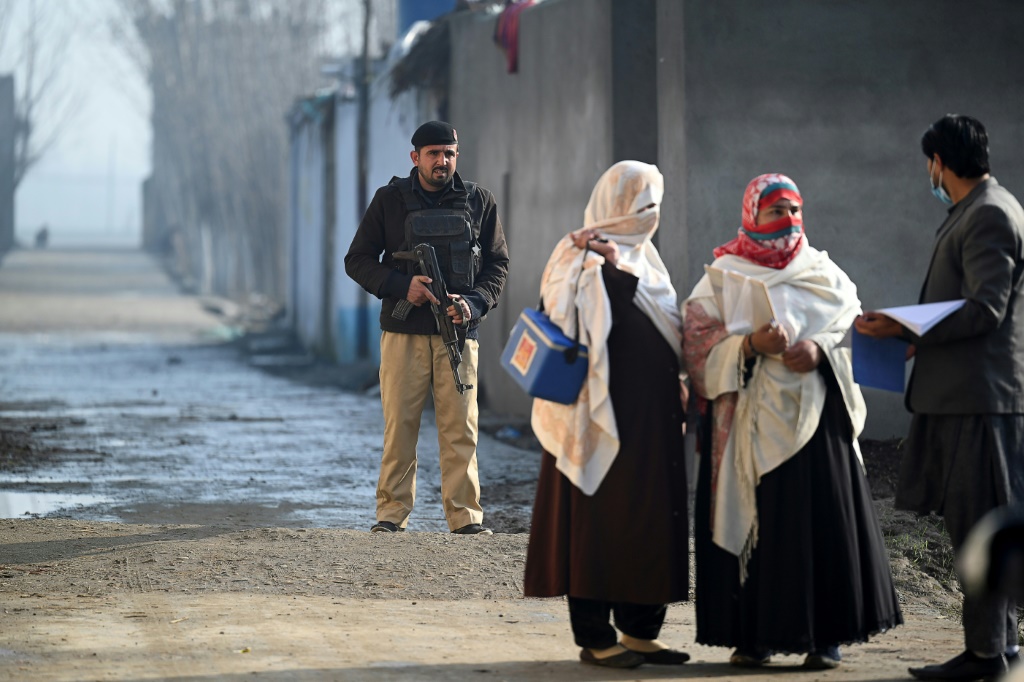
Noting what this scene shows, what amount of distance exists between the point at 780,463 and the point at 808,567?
1.14 feet

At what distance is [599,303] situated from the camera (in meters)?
5.05

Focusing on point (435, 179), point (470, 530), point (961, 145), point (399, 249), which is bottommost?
point (470, 530)

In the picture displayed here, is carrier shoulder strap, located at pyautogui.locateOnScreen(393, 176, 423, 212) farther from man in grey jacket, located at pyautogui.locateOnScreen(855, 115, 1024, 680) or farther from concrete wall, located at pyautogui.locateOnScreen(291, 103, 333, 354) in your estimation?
concrete wall, located at pyautogui.locateOnScreen(291, 103, 333, 354)

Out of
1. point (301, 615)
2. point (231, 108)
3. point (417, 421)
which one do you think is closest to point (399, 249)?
point (417, 421)

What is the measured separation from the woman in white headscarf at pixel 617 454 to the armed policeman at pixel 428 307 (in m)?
2.11

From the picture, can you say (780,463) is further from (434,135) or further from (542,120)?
(542,120)

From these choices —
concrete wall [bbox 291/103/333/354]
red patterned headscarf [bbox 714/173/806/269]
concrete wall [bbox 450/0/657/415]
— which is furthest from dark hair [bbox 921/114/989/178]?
concrete wall [bbox 291/103/333/354]

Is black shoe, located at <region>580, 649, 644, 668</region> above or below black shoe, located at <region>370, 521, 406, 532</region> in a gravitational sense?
below

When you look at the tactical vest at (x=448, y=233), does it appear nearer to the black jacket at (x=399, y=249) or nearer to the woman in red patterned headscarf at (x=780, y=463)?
the black jacket at (x=399, y=249)

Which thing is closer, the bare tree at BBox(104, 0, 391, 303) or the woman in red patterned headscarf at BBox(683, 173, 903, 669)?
the woman in red patterned headscarf at BBox(683, 173, 903, 669)

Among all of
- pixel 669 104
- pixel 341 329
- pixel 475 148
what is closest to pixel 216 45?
pixel 341 329

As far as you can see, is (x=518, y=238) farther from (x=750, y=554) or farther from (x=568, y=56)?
(x=750, y=554)

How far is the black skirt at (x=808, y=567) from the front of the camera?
4.86 meters

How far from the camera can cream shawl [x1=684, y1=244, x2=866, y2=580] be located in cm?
497
